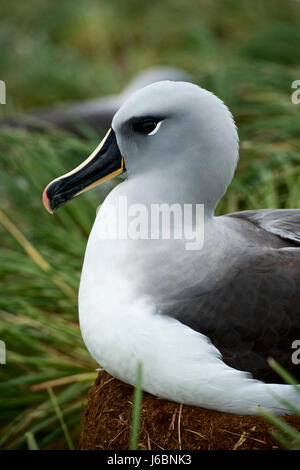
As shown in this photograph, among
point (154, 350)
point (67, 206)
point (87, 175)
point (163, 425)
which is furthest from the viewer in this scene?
point (67, 206)

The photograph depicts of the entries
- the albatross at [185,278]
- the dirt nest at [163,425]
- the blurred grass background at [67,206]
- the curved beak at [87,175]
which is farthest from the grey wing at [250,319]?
the blurred grass background at [67,206]

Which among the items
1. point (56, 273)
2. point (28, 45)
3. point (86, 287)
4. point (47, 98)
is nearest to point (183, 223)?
point (86, 287)

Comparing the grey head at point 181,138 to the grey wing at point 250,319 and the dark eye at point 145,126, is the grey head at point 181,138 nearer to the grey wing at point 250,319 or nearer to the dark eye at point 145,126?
the dark eye at point 145,126

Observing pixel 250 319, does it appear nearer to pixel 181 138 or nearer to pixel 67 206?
pixel 181 138

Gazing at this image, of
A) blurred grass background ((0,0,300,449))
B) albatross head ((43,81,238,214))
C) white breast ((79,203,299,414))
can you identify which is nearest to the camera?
white breast ((79,203,299,414))

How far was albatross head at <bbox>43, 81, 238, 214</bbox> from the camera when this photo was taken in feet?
6.77

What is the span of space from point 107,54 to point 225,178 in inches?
303

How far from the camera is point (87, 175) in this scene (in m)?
2.18

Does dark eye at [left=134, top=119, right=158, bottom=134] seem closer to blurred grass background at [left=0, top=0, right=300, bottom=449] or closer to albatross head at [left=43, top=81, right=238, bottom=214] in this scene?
albatross head at [left=43, top=81, right=238, bottom=214]

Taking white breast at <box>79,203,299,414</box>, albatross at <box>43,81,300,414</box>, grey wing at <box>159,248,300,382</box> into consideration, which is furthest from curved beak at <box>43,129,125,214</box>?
grey wing at <box>159,248,300,382</box>

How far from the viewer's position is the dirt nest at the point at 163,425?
6.52 ft

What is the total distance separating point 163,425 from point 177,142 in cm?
85

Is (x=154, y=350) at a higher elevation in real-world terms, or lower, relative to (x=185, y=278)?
lower

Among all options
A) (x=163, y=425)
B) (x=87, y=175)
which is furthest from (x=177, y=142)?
(x=163, y=425)
